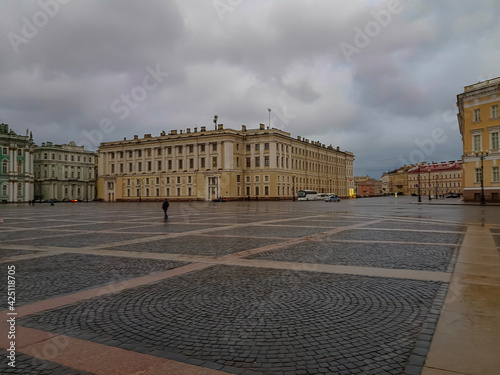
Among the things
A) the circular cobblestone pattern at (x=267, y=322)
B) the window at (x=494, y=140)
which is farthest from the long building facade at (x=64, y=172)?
the circular cobblestone pattern at (x=267, y=322)

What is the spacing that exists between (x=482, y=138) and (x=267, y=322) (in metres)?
50.2

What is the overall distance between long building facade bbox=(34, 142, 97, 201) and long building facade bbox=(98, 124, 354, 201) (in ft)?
50.0

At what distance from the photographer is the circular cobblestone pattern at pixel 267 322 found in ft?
12.5

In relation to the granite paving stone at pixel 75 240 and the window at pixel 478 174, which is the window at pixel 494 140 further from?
the granite paving stone at pixel 75 240

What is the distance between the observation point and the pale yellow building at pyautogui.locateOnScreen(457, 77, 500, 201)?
4378 centimetres

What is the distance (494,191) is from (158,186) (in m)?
70.0

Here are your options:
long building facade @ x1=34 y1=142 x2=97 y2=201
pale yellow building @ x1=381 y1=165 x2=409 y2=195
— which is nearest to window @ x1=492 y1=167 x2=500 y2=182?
long building facade @ x1=34 y1=142 x2=97 y2=201

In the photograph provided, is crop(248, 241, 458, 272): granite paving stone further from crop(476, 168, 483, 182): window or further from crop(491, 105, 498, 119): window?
crop(476, 168, 483, 182): window

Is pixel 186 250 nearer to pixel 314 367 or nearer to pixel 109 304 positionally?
pixel 109 304

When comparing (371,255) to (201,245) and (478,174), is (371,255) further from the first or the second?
(478,174)

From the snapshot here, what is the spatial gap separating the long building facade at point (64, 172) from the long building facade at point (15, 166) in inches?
871

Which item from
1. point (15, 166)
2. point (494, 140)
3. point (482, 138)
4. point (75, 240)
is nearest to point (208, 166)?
point (15, 166)

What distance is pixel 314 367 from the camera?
3.62 metres

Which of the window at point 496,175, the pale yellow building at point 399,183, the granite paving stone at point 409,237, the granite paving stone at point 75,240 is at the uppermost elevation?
the pale yellow building at point 399,183
